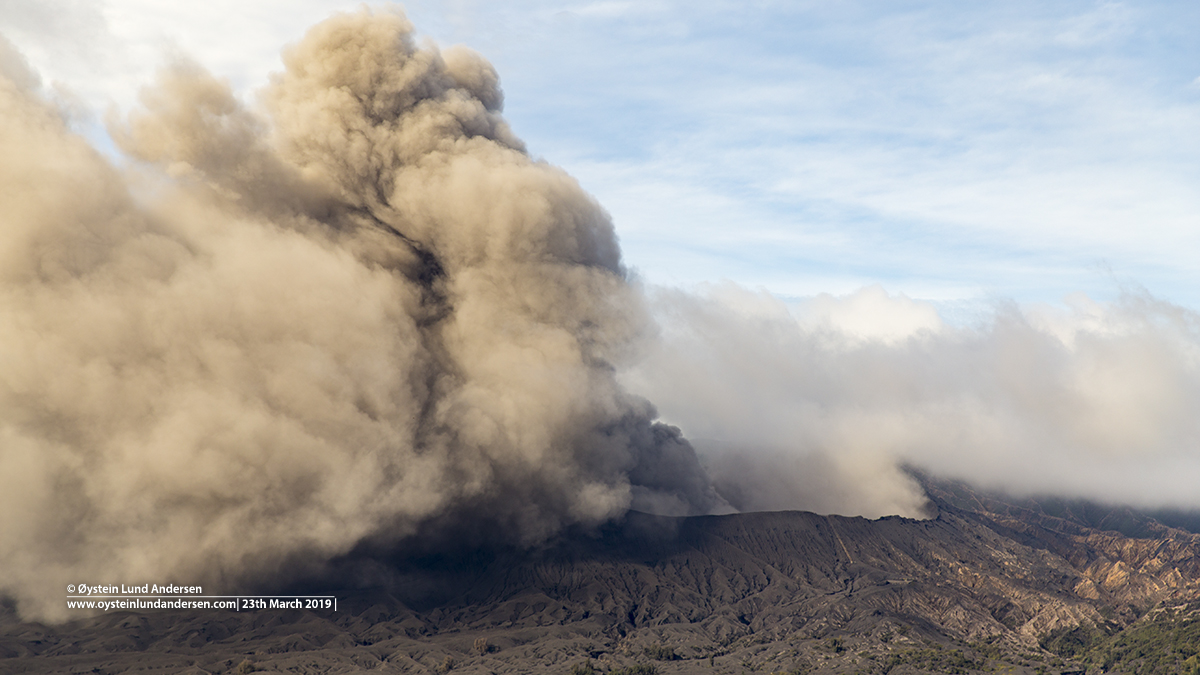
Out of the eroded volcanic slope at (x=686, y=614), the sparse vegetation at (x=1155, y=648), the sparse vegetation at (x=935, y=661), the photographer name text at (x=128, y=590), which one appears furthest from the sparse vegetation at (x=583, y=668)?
the sparse vegetation at (x=1155, y=648)

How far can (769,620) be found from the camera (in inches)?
3610

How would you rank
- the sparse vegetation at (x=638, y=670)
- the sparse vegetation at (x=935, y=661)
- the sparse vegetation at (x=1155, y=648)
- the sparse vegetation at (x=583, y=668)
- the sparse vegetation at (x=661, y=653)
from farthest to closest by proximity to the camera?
the sparse vegetation at (x=1155, y=648)
the sparse vegetation at (x=661, y=653)
the sparse vegetation at (x=935, y=661)
the sparse vegetation at (x=638, y=670)
the sparse vegetation at (x=583, y=668)

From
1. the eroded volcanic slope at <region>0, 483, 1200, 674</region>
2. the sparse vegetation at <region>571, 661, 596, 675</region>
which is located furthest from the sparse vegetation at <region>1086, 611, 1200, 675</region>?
the sparse vegetation at <region>571, 661, 596, 675</region>

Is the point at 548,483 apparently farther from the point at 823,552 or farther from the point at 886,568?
the point at 886,568

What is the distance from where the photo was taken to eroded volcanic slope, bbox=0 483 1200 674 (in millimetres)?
74062

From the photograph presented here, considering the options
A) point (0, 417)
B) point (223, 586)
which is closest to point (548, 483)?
point (223, 586)

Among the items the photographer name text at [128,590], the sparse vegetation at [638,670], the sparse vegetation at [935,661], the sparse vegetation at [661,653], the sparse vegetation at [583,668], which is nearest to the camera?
the sparse vegetation at [583,668]

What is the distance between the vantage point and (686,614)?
91125 mm

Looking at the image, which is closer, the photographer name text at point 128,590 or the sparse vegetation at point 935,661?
the photographer name text at point 128,590

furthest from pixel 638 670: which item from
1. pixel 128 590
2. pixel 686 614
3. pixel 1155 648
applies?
pixel 1155 648

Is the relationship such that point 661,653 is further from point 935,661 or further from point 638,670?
point 935,661

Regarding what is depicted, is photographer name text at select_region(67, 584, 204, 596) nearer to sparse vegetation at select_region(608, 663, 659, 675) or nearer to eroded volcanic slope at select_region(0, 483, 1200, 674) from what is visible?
eroded volcanic slope at select_region(0, 483, 1200, 674)

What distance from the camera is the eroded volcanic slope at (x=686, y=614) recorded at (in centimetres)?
7406

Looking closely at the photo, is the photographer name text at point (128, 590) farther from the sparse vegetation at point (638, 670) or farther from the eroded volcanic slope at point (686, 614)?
the sparse vegetation at point (638, 670)
